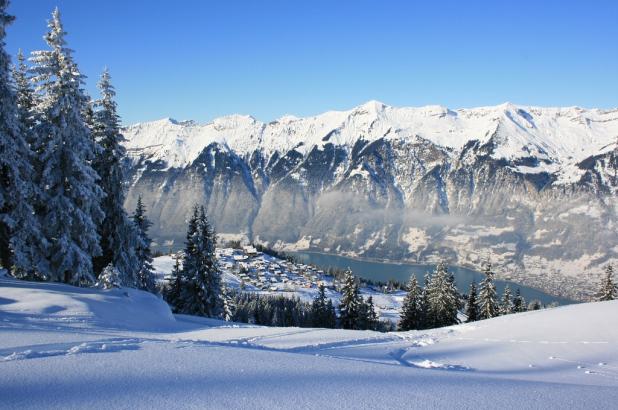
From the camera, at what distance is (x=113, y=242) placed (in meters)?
25.0

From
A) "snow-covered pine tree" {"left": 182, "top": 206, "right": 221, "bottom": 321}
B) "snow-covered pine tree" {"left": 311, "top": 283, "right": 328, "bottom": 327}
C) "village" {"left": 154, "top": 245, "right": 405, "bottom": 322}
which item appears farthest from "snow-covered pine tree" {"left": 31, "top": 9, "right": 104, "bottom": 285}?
"village" {"left": 154, "top": 245, "right": 405, "bottom": 322}

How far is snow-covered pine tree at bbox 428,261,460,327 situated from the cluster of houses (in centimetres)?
Result: 8558

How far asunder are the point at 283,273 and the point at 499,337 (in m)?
144

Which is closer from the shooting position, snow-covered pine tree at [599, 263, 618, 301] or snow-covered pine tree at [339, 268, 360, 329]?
snow-covered pine tree at [599, 263, 618, 301]

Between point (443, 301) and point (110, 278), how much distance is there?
31.0m

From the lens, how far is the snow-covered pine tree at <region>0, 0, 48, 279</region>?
17.1 meters

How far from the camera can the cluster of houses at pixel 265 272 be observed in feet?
445

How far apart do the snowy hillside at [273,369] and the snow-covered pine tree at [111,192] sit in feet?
45.0

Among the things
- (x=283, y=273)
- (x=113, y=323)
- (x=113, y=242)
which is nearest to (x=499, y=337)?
(x=113, y=323)

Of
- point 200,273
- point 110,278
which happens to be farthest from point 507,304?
point 110,278

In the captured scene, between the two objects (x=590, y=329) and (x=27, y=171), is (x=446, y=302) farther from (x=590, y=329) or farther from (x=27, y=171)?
(x=27, y=171)

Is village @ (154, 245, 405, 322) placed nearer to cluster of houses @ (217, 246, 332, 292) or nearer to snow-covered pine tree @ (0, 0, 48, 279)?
cluster of houses @ (217, 246, 332, 292)

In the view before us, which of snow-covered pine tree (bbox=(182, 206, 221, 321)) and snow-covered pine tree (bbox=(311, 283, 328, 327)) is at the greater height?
snow-covered pine tree (bbox=(182, 206, 221, 321))

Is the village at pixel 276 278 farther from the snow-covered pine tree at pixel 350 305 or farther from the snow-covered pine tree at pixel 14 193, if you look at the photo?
the snow-covered pine tree at pixel 14 193
